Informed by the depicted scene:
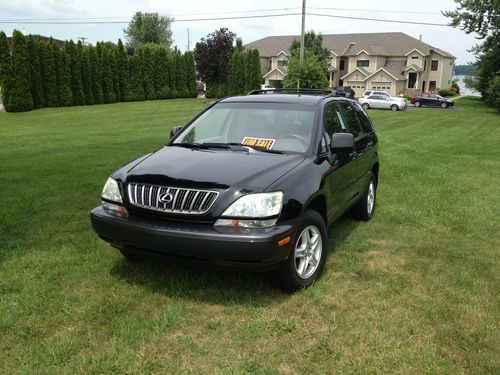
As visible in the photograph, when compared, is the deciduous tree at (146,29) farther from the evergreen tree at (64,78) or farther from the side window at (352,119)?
the side window at (352,119)

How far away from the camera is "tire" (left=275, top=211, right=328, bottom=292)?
3.70 m

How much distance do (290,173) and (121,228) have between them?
1422 mm

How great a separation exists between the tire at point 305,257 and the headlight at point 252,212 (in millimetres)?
348

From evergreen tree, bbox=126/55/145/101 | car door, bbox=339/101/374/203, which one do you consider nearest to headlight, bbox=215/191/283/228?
car door, bbox=339/101/374/203

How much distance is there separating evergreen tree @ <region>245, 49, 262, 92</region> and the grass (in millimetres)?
35313

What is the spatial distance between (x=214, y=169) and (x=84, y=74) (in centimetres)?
3073

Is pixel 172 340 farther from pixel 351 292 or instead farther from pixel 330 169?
pixel 330 169

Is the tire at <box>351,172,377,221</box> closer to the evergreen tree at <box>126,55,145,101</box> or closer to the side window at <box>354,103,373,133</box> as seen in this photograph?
the side window at <box>354,103,373,133</box>

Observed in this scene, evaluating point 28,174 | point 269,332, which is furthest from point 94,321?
point 28,174

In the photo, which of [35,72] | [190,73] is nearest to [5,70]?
[35,72]

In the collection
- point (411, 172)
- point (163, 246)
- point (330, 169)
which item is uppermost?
point (330, 169)

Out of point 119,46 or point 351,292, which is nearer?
point 351,292

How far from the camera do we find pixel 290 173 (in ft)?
12.4

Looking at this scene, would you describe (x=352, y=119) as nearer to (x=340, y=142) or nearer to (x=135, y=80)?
(x=340, y=142)
